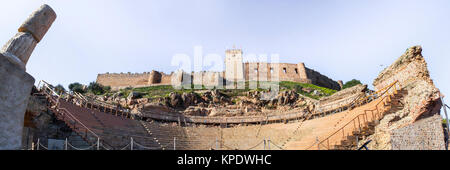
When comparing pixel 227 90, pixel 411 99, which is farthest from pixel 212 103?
pixel 411 99

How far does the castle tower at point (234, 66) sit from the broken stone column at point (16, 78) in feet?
139

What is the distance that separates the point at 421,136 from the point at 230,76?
3946 centimetres

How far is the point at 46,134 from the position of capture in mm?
14141

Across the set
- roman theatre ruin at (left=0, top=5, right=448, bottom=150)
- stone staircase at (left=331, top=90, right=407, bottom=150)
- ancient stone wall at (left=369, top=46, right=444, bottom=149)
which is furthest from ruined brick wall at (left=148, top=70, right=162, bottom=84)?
ancient stone wall at (left=369, top=46, right=444, bottom=149)

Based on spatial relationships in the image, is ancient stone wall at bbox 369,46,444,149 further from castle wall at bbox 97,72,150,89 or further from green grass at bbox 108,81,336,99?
castle wall at bbox 97,72,150,89

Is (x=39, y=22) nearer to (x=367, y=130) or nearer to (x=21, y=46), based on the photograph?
(x=21, y=46)

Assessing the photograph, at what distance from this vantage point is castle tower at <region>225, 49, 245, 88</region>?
50150mm

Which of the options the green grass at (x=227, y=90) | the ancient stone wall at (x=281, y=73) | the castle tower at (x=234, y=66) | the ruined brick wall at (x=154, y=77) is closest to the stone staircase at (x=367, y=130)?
the green grass at (x=227, y=90)

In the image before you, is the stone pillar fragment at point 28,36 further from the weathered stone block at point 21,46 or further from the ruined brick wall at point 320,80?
the ruined brick wall at point 320,80

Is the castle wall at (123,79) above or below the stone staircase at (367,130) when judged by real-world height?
above

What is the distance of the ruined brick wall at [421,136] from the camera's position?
38.4 ft

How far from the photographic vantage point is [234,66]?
174 ft
